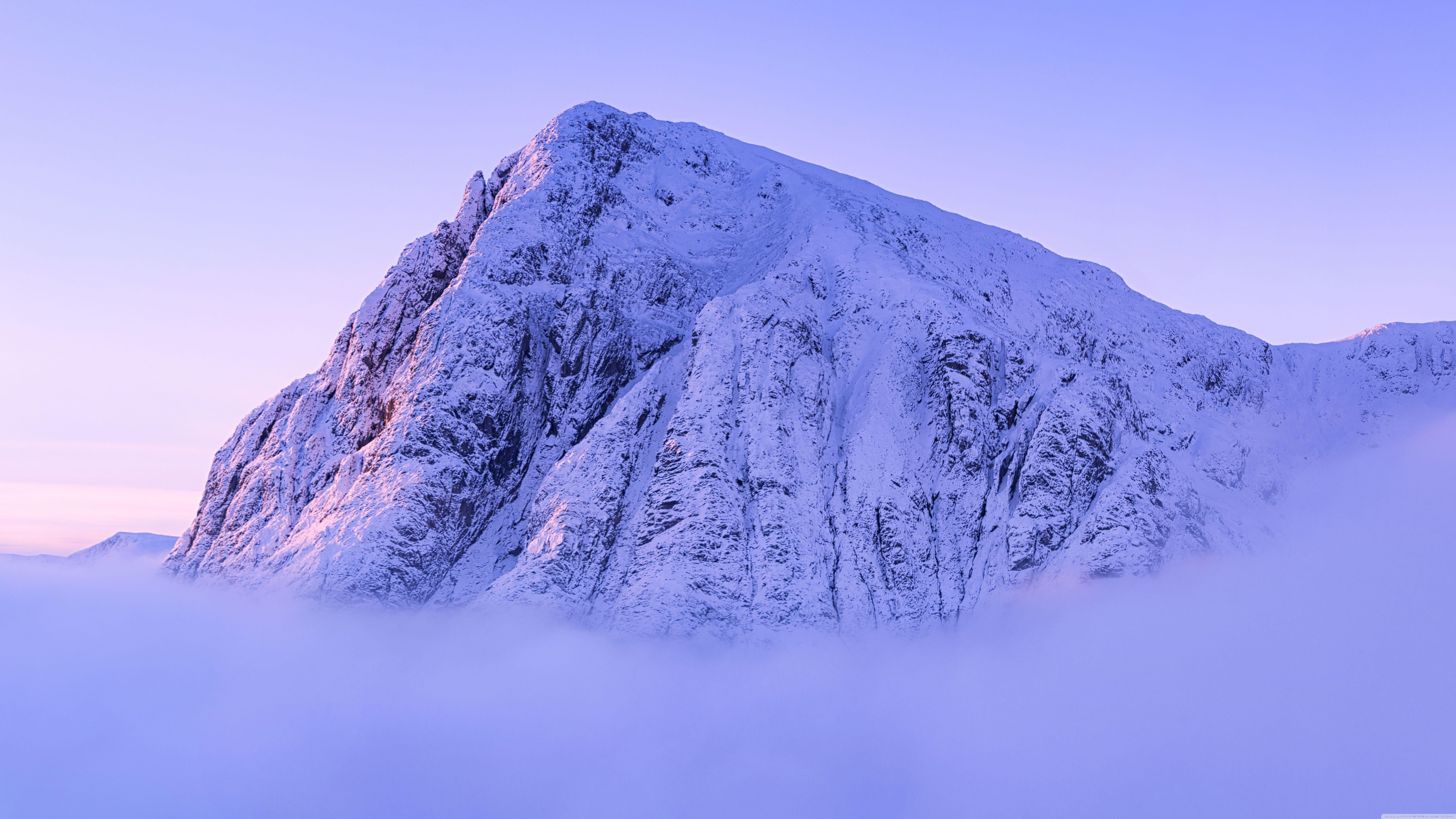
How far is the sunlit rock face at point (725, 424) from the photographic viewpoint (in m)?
91.6

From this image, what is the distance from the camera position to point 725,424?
9788 cm

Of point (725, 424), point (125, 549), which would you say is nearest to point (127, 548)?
point (125, 549)

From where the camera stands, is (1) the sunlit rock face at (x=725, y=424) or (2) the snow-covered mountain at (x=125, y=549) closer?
(1) the sunlit rock face at (x=725, y=424)

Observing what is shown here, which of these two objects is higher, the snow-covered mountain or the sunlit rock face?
the sunlit rock face

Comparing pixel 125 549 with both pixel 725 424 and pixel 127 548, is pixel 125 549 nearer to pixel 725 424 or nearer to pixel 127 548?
pixel 127 548

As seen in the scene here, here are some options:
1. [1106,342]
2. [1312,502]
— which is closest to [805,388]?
[1106,342]

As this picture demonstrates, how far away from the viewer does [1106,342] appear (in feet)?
420

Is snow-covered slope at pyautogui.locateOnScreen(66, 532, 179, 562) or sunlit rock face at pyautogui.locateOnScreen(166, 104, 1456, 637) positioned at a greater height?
sunlit rock face at pyautogui.locateOnScreen(166, 104, 1456, 637)

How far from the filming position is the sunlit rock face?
9162cm

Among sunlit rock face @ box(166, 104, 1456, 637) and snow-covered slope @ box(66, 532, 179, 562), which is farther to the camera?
snow-covered slope @ box(66, 532, 179, 562)

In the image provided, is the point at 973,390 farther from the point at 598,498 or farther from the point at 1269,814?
the point at 1269,814

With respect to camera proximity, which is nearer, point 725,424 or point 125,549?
point 725,424

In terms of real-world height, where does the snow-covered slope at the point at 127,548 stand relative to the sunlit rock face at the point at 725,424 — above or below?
below

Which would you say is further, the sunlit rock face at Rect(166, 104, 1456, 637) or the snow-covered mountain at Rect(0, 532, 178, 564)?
the snow-covered mountain at Rect(0, 532, 178, 564)
